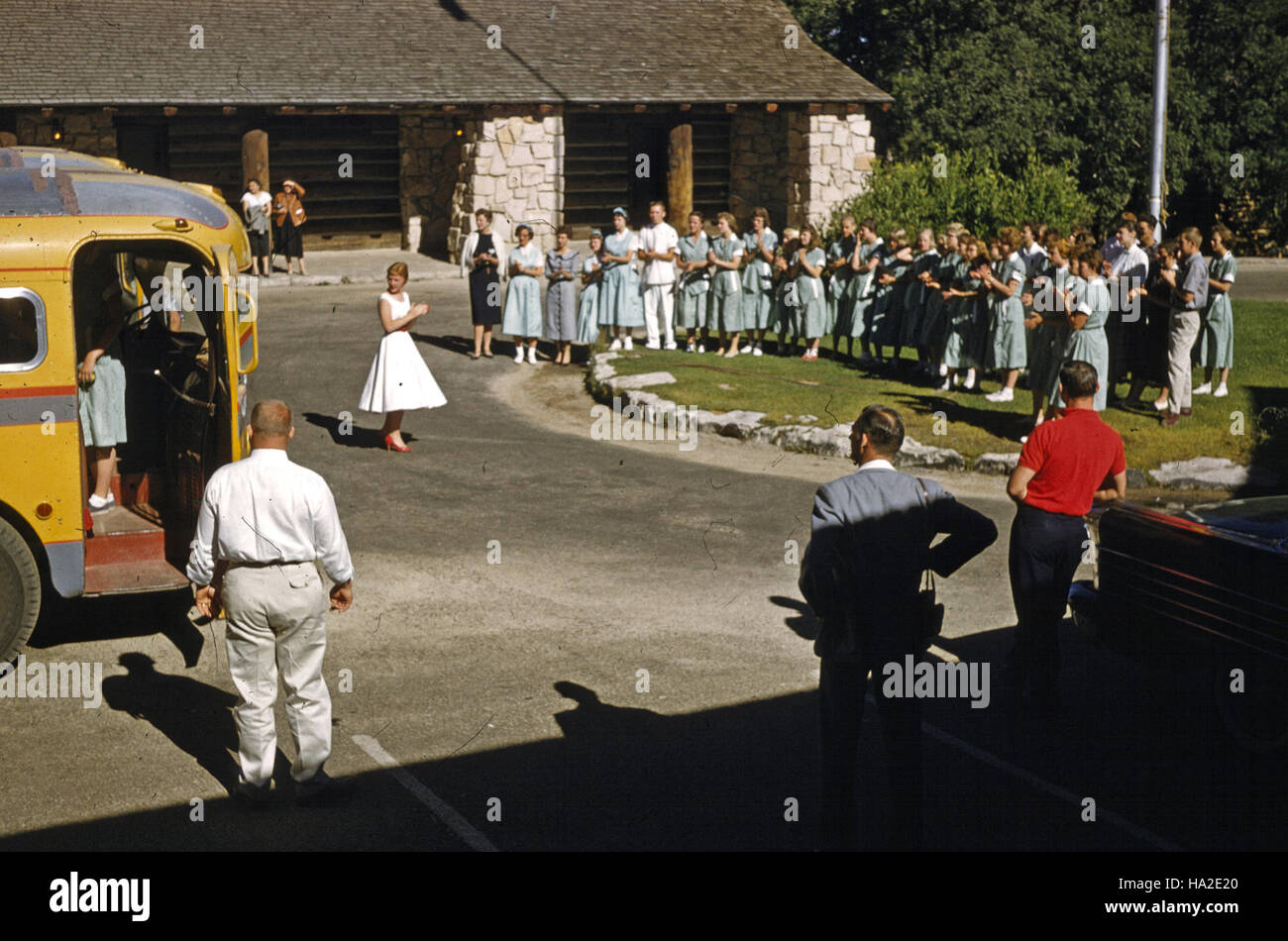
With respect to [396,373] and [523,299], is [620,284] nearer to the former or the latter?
[523,299]

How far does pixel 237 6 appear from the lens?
28.4 metres

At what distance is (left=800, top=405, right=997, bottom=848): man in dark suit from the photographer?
605cm

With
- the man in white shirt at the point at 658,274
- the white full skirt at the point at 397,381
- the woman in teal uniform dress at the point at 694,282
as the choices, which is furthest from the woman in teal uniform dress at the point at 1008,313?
the white full skirt at the point at 397,381

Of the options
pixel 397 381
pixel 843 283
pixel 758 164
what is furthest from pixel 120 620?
pixel 758 164

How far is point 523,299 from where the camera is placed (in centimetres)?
1945

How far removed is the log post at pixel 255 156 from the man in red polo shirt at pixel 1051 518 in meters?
21.7

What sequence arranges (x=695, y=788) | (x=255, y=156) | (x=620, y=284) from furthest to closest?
1. (x=255, y=156)
2. (x=620, y=284)
3. (x=695, y=788)

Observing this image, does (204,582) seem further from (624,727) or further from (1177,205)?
(1177,205)

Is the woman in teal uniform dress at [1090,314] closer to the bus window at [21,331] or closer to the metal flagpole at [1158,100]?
the metal flagpole at [1158,100]

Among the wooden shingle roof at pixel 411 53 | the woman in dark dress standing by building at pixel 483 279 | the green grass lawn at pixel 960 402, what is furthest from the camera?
the wooden shingle roof at pixel 411 53

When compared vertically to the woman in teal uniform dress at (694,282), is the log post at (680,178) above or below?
above

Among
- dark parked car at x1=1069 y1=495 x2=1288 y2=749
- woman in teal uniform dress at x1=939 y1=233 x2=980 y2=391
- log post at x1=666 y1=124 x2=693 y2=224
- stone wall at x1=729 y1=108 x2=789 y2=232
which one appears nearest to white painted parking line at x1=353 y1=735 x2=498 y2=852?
dark parked car at x1=1069 y1=495 x2=1288 y2=749

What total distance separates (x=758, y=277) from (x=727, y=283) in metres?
0.42

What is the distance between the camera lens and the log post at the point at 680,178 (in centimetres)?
3047
